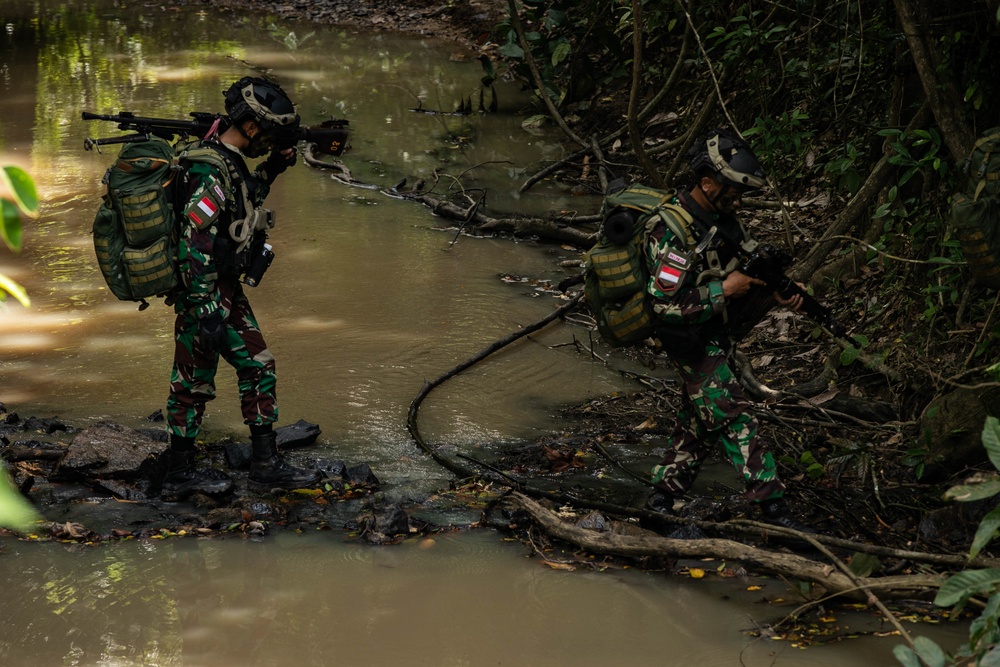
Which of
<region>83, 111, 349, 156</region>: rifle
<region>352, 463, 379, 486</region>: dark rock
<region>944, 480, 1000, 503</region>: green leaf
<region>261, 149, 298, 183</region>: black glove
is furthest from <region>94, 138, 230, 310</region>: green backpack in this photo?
<region>944, 480, 1000, 503</region>: green leaf

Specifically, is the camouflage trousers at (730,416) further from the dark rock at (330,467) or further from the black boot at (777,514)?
the dark rock at (330,467)

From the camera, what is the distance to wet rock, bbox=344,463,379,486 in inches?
203

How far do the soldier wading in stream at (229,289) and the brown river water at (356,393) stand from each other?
56 cm

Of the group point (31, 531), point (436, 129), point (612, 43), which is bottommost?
point (31, 531)

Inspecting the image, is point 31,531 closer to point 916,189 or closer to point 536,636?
point 536,636

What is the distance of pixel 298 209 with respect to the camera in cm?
969

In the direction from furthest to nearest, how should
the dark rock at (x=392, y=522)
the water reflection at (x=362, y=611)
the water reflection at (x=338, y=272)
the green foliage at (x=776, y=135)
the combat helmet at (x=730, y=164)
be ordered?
1. the green foliage at (x=776, y=135)
2. the water reflection at (x=338, y=272)
3. the dark rock at (x=392, y=522)
4. the combat helmet at (x=730, y=164)
5. the water reflection at (x=362, y=611)

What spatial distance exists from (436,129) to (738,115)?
418cm

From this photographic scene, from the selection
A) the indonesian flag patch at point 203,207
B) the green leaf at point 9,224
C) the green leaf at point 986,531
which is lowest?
the green leaf at point 986,531

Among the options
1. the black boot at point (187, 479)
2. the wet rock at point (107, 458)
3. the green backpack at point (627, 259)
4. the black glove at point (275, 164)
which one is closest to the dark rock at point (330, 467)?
the black boot at point (187, 479)

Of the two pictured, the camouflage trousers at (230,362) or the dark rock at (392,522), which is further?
the camouflage trousers at (230,362)

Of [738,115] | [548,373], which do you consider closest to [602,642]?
[548,373]

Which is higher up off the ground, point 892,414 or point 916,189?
point 916,189

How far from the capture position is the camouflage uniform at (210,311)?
4.73 metres
